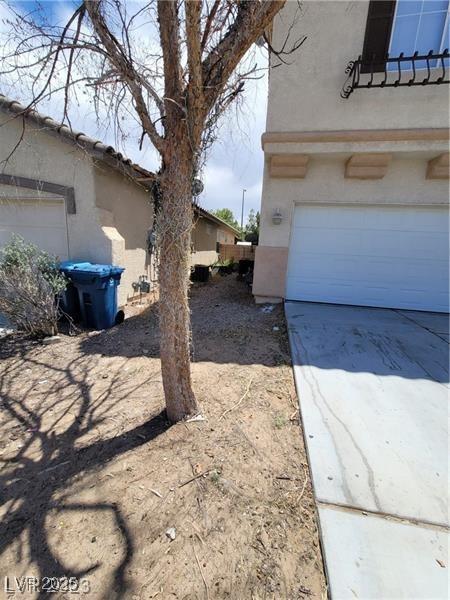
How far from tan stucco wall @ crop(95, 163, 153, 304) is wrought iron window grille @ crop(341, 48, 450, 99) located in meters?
4.65

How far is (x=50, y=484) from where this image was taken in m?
1.99

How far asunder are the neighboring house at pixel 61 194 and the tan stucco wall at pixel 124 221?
2 cm

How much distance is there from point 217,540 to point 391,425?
189 cm

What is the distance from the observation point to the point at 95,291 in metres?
4.88

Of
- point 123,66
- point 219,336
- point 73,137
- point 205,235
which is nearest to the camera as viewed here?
point 123,66

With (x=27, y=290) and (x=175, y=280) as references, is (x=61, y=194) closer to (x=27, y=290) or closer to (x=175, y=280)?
(x=27, y=290)

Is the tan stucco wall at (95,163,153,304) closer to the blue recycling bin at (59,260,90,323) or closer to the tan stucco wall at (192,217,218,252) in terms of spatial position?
the blue recycling bin at (59,260,90,323)

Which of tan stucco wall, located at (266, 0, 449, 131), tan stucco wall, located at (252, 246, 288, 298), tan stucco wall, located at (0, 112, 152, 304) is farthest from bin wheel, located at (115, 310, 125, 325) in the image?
tan stucco wall, located at (266, 0, 449, 131)

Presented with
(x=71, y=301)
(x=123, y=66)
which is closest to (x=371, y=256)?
(x=123, y=66)

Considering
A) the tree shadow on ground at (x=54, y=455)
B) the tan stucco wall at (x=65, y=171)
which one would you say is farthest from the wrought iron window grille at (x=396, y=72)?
the tree shadow on ground at (x=54, y=455)

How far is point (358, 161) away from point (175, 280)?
5369 mm

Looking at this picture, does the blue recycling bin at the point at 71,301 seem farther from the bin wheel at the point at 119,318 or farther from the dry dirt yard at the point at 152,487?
the dry dirt yard at the point at 152,487

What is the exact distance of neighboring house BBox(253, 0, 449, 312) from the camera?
5141 millimetres

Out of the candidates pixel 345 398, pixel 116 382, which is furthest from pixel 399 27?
pixel 116 382
